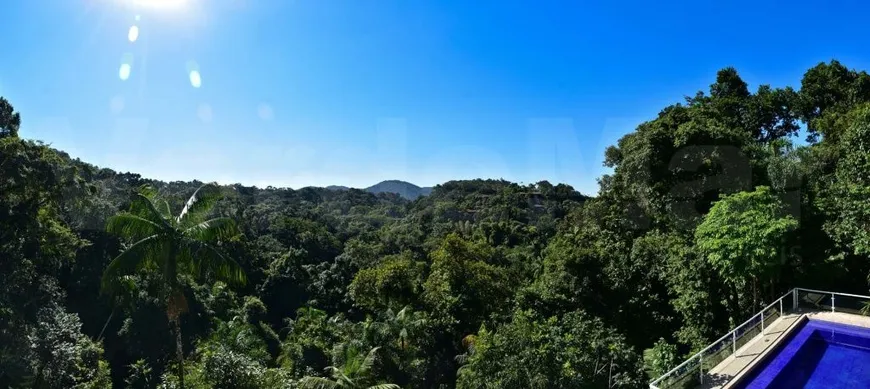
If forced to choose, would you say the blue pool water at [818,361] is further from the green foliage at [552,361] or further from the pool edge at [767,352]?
the green foliage at [552,361]

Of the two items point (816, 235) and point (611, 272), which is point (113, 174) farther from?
point (816, 235)

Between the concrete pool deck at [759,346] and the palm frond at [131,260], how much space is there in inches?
428

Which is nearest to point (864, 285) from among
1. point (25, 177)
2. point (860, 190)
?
point (860, 190)

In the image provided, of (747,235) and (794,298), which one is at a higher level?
(747,235)

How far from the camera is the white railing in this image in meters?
7.25

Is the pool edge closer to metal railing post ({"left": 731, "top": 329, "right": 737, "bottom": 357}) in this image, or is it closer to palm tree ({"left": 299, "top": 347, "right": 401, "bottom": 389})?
metal railing post ({"left": 731, "top": 329, "right": 737, "bottom": 357})

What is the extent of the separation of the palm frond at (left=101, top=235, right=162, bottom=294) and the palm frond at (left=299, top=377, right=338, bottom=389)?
4.72m

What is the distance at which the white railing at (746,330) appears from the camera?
7246 mm

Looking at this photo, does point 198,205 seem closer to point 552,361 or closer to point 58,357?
point 552,361

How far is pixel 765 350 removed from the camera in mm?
8875

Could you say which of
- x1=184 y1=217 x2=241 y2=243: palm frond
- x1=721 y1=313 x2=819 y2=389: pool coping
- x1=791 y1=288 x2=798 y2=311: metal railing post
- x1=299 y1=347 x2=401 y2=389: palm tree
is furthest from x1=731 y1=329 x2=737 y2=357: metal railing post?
x1=184 y1=217 x2=241 y2=243: palm frond

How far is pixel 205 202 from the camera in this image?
1043 centimetres

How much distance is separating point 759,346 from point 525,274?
61.4 feet

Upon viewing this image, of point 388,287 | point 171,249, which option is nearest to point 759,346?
point 171,249
